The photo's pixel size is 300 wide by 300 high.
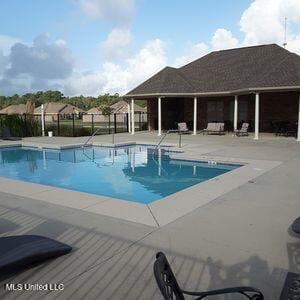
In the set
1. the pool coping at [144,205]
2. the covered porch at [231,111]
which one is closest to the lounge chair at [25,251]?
the pool coping at [144,205]

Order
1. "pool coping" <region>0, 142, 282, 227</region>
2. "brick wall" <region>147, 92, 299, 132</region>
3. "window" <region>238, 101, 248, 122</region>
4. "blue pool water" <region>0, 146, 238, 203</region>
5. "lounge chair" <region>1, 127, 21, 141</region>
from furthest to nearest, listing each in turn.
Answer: "window" <region>238, 101, 248, 122</region> → "brick wall" <region>147, 92, 299, 132</region> → "lounge chair" <region>1, 127, 21, 141</region> → "blue pool water" <region>0, 146, 238, 203</region> → "pool coping" <region>0, 142, 282, 227</region>

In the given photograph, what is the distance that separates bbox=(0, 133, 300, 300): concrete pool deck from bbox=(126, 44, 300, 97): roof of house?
1341 cm

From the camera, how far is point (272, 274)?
348cm

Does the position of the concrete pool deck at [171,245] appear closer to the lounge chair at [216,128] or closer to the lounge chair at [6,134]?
the lounge chair at [6,134]

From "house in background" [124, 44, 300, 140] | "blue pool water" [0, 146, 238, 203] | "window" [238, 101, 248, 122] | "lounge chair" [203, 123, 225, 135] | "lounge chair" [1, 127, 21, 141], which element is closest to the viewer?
"blue pool water" [0, 146, 238, 203]

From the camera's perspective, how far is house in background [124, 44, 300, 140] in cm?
1992

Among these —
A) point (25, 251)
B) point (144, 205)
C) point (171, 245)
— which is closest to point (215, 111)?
point (144, 205)

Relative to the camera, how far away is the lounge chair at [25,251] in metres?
3.43

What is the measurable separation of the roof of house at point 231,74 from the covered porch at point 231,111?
2.98ft

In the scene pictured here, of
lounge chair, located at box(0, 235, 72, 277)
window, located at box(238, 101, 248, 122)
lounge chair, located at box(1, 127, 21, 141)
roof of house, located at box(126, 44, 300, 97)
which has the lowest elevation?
lounge chair, located at box(0, 235, 72, 277)

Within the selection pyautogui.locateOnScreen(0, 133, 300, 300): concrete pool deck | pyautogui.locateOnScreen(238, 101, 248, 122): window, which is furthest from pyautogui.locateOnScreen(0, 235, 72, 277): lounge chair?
pyautogui.locateOnScreen(238, 101, 248, 122): window

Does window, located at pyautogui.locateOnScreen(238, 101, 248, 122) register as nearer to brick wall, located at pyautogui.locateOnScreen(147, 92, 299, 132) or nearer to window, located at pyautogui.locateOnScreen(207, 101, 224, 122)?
brick wall, located at pyautogui.locateOnScreen(147, 92, 299, 132)

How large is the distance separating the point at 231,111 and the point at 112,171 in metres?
14.6

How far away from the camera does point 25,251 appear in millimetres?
3600
